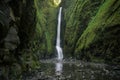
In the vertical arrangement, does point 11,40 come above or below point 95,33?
below

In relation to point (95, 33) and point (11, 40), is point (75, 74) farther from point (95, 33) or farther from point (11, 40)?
point (95, 33)

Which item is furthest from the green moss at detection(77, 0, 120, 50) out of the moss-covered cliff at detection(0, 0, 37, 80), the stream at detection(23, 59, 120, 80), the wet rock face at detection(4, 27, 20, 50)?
the wet rock face at detection(4, 27, 20, 50)

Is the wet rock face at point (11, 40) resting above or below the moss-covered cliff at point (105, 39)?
below

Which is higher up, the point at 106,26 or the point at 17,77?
the point at 106,26

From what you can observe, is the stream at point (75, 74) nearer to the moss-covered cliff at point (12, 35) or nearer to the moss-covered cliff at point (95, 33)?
the moss-covered cliff at point (12, 35)

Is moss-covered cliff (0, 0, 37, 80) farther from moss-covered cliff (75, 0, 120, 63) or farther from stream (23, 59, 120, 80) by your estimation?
moss-covered cliff (75, 0, 120, 63)

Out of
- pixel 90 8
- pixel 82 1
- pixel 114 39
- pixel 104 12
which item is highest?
pixel 82 1

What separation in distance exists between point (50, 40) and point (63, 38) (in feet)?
14.1

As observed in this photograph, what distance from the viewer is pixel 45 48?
6328 cm

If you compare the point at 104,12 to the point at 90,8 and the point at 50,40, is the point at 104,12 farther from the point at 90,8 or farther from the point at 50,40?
the point at 50,40

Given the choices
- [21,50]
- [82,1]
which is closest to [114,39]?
[21,50]

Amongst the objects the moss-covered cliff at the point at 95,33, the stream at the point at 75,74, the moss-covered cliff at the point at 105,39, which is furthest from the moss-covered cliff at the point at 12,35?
the moss-covered cliff at the point at 95,33

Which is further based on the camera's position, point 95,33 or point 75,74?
point 95,33

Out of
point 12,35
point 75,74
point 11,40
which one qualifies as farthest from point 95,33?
point 11,40
